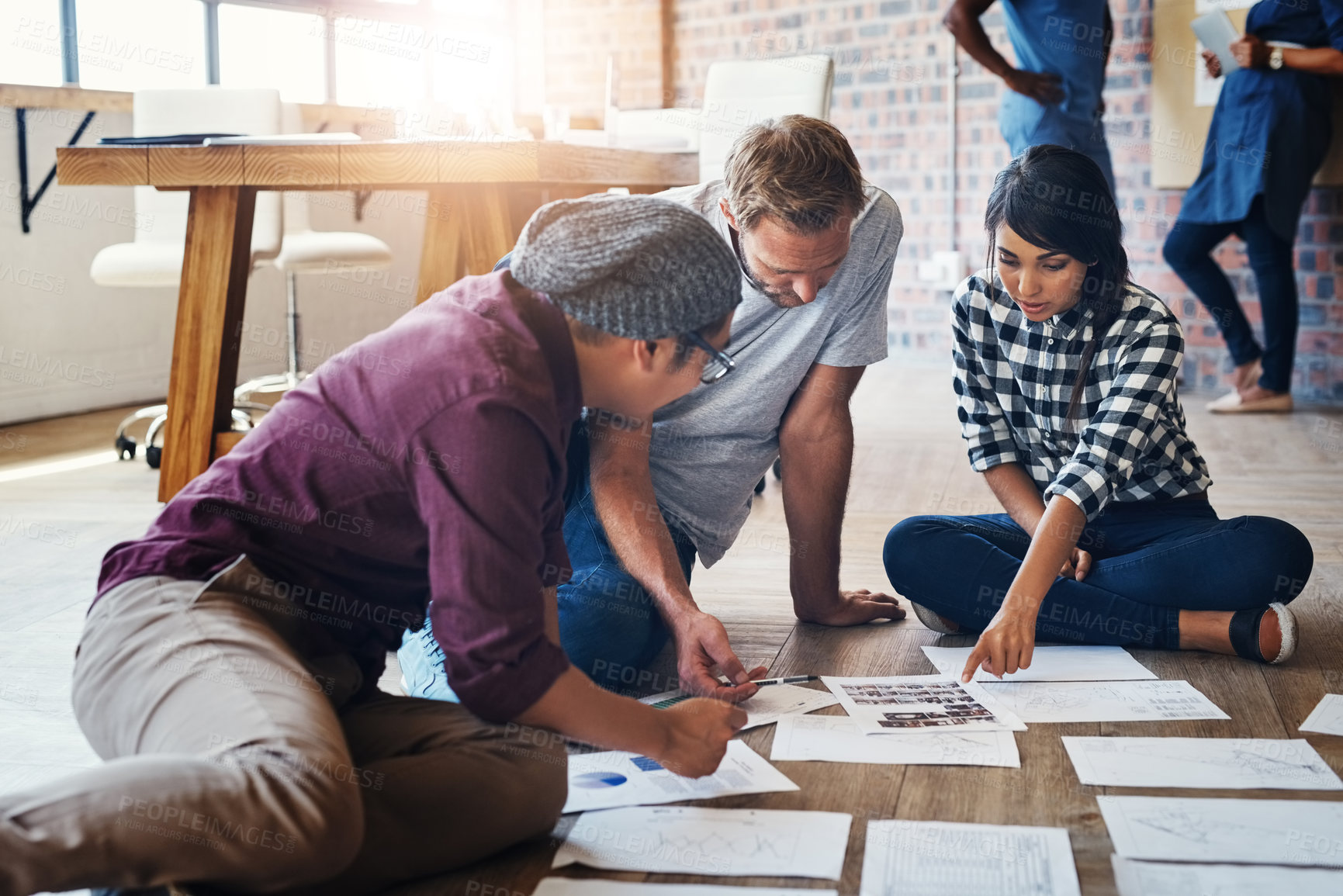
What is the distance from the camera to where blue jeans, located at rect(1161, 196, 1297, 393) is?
3846 mm

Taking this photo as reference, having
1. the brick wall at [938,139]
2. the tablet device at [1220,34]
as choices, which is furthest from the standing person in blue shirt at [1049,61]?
the brick wall at [938,139]

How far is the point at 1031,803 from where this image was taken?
1342mm

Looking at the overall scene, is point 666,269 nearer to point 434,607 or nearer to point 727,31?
point 434,607

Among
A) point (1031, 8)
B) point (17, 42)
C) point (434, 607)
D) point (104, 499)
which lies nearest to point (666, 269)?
point (434, 607)

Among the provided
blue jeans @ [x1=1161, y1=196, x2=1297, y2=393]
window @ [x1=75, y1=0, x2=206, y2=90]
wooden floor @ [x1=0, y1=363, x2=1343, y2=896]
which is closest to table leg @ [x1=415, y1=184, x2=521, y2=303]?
wooden floor @ [x1=0, y1=363, x2=1343, y2=896]

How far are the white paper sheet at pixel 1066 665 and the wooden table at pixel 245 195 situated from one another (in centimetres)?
132

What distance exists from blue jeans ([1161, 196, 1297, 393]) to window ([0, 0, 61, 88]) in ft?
11.9

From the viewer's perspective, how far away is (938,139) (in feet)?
16.3

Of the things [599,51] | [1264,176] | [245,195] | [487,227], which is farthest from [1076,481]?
[599,51]

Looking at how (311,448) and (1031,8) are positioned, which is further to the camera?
(1031,8)

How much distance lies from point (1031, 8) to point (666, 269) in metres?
2.88

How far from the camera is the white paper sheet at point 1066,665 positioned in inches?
68.2

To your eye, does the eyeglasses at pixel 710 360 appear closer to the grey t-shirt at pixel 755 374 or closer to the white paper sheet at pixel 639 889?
the white paper sheet at pixel 639 889

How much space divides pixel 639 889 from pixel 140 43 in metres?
4.31
